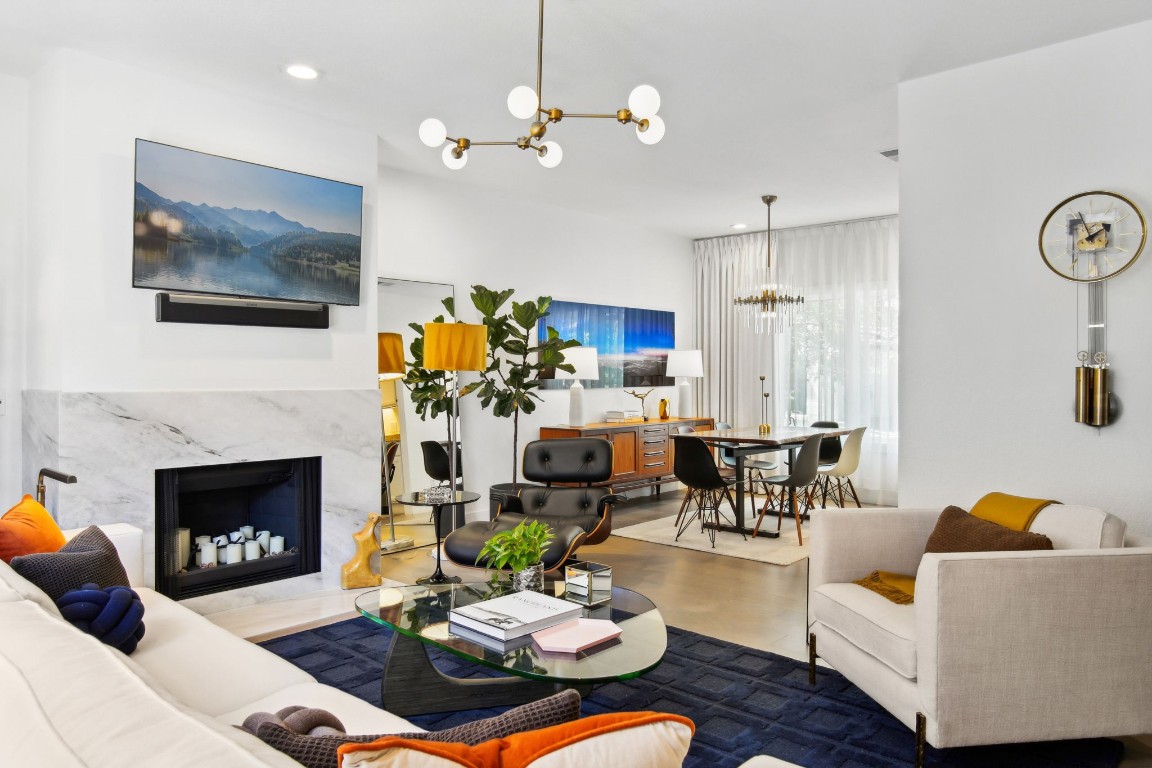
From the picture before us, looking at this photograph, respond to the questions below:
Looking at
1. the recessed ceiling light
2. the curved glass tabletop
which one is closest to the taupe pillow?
the curved glass tabletop

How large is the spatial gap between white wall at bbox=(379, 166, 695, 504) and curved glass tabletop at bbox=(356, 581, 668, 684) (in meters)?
3.23

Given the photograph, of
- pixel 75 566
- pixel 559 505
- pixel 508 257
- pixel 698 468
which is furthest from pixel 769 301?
pixel 75 566

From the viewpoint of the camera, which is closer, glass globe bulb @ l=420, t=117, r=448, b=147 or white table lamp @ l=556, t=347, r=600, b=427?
glass globe bulb @ l=420, t=117, r=448, b=147

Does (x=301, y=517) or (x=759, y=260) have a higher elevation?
(x=759, y=260)

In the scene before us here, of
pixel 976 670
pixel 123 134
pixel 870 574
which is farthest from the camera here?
pixel 123 134

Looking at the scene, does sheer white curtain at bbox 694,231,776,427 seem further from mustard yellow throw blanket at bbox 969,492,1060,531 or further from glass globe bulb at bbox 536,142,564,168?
glass globe bulb at bbox 536,142,564,168

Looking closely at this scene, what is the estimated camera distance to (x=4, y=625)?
4.24 feet

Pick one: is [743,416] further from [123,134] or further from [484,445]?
[123,134]

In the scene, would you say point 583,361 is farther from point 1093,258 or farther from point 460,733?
point 460,733

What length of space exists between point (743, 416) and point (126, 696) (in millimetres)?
7623

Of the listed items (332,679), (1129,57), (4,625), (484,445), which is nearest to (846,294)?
(484,445)

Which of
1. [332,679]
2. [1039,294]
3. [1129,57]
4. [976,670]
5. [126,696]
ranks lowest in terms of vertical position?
[332,679]

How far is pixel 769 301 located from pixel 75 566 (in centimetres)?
572

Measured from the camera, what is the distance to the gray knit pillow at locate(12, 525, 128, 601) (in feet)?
7.23
